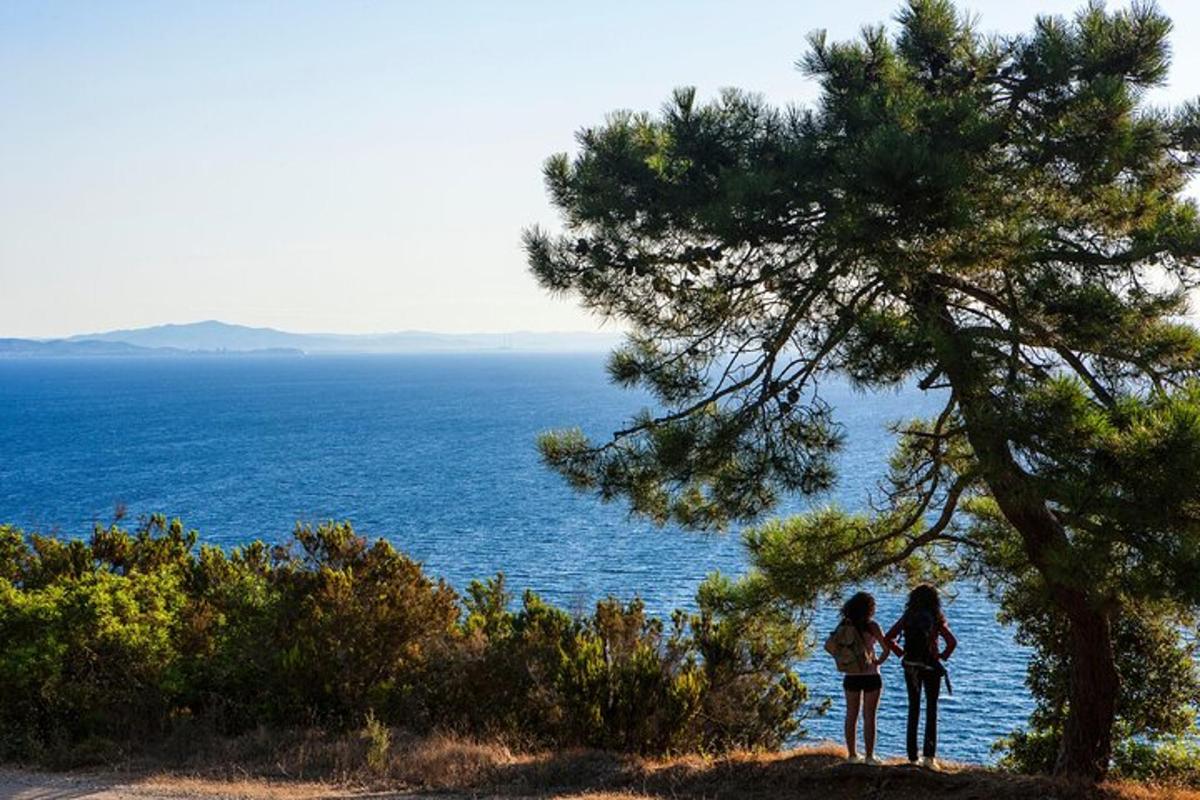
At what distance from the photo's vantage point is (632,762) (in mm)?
10008

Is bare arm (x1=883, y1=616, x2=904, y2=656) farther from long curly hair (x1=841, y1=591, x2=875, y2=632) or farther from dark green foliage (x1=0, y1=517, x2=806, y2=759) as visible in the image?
dark green foliage (x1=0, y1=517, x2=806, y2=759)

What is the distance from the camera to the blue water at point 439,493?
98.0 feet

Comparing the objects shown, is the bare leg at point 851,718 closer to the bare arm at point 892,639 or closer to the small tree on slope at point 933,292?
the bare arm at point 892,639

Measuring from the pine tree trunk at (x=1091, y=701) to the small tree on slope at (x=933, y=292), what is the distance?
3cm

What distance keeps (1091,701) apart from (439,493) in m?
55.3

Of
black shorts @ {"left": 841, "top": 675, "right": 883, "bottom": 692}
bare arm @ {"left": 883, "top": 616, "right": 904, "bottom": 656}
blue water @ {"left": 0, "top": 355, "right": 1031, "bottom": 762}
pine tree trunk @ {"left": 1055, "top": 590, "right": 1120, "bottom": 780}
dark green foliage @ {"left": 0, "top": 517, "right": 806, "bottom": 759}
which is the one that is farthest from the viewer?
blue water @ {"left": 0, "top": 355, "right": 1031, "bottom": 762}

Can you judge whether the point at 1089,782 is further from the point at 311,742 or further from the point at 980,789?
the point at 311,742

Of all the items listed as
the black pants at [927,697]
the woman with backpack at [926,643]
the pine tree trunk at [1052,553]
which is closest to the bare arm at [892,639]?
the woman with backpack at [926,643]

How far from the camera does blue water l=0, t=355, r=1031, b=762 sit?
29.9 meters

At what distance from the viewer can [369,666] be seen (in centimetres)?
1230

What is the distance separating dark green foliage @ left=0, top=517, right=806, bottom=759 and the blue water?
163 cm

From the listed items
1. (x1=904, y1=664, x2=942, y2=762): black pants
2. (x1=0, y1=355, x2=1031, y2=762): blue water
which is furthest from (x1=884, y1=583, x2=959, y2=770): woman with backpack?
(x1=0, y1=355, x2=1031, y2=762): blue water

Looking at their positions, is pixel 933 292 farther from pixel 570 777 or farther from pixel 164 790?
pixel 164 790

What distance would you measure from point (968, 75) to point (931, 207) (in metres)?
2.38
